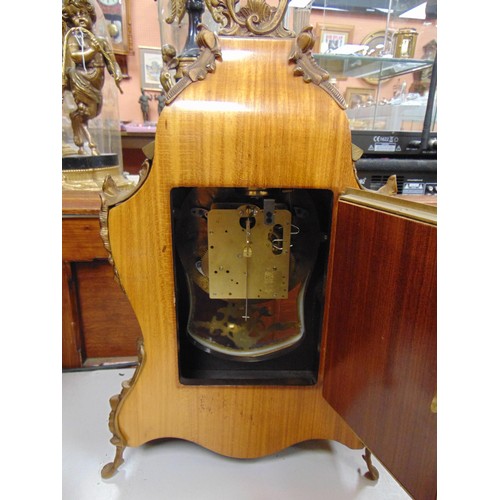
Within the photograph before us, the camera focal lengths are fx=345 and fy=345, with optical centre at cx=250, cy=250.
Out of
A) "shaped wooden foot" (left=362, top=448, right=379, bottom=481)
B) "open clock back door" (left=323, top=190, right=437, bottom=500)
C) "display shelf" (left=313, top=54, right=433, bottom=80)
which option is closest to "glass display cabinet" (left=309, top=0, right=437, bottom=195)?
"display shelf" (left=313, top=54, right=433, bottom=80)

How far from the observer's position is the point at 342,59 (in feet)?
4.82

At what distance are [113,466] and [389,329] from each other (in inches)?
27.5

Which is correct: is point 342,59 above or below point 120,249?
above

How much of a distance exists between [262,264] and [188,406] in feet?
1.18

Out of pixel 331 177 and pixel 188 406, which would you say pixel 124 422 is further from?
pixel 331 177

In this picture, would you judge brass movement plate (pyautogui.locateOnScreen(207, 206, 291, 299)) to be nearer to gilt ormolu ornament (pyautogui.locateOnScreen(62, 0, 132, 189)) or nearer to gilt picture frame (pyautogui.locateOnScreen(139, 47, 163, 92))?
gilt ormolu ornament (pyautogui.locateOnScreen(62, 0, 132, 189))

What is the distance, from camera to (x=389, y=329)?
1.67 ft

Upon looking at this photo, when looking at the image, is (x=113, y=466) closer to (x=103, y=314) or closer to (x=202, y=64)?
(x=103, y=314)

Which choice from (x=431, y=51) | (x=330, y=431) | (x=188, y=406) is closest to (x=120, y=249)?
(x=188, y=406)

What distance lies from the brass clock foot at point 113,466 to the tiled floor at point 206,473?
1cm

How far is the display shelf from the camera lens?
142cm

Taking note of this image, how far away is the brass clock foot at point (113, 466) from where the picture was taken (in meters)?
0.78

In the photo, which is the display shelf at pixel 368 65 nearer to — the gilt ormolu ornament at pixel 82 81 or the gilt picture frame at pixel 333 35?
the gilt picture frame at pixel 333 35

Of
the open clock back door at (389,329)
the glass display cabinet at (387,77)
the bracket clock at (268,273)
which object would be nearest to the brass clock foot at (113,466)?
the bracket clock at (268,273)
